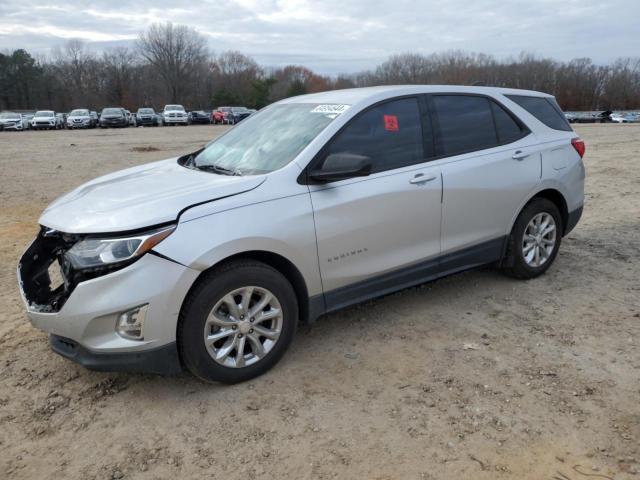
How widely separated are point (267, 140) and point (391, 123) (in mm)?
954

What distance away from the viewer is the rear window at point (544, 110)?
4.99 meters

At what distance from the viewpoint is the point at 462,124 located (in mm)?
4410

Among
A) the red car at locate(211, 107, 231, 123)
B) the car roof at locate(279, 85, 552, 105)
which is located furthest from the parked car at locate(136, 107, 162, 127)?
the car roof at locate(279, 85, 552, 105)

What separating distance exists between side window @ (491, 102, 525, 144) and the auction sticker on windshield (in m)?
1.62

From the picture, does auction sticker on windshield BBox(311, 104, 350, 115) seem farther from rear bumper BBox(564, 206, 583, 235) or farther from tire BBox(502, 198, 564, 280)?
rear bumper BBox(564, 206, 583, 235)

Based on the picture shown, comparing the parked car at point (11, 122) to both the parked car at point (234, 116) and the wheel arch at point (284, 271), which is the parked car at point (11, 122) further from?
the wheel arch at point (284, 271)

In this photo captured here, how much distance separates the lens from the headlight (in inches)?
115

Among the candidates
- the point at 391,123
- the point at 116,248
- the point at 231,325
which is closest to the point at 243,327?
the point at 231,325

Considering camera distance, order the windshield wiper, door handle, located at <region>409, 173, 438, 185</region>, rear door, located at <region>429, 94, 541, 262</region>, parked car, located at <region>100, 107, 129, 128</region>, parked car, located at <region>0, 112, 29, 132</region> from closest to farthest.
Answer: the windshield wiper < door handle, located at <region>409, 173, 438, 185</region> < rear door, located at <region>429, 94, 541, 262</region> < parked car, located at <region>0, 112, 29, 132</region> < parked car, located at <region>100, 107, 129, 128</region>

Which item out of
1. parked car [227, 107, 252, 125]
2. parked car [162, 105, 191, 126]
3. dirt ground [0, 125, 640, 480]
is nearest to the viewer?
dirt ground [0, 125, 640, 480]

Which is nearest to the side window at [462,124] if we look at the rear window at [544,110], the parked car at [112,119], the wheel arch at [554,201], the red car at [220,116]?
the rear window at [544,110]

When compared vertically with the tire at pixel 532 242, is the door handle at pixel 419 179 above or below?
above

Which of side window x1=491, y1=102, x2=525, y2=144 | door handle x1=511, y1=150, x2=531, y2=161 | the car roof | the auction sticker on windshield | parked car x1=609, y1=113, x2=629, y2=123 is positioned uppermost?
the car roof

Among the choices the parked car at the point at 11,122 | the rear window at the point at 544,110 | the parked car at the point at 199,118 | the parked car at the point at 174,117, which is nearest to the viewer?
the rear window at the point at 544,110
